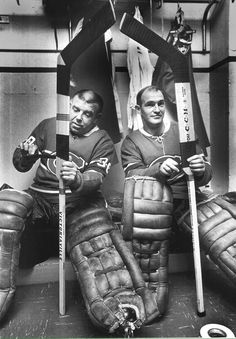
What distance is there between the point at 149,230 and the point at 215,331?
15.9 inches

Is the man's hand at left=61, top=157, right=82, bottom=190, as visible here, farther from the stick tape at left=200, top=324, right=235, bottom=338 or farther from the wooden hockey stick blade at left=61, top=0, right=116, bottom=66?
the stick tape at left=200, top=324, right=235, bottom=338

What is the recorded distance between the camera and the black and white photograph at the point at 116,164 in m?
1.08

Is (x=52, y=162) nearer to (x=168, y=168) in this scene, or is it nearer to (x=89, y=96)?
(x=89, y=96)

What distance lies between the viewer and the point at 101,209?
3.96 feet

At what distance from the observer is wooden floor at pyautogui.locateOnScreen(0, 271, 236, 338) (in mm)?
1016

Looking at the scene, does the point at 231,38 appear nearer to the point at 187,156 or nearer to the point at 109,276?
the point at 187,156

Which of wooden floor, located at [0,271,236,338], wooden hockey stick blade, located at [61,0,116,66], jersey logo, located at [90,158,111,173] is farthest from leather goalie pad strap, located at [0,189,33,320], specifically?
wooden hockey stick blade, located at [61,0,116,66]

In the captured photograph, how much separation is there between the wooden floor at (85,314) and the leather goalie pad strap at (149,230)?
121 mm

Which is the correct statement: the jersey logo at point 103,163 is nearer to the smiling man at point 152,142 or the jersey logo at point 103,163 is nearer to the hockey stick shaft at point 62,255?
the smiling man at point 152,142

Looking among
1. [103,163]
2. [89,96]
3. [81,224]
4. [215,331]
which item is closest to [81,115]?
[89,96]

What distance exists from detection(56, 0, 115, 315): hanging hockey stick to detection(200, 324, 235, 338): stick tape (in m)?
0.50

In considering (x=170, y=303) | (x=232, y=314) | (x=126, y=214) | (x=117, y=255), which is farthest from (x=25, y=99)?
(x=232, y=314)

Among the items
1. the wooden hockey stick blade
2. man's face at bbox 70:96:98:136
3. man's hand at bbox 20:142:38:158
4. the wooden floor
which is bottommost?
the wooden floor

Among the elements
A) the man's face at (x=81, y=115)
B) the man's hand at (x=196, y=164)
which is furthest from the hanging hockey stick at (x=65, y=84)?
the man's hand at (x=196, y=164)
